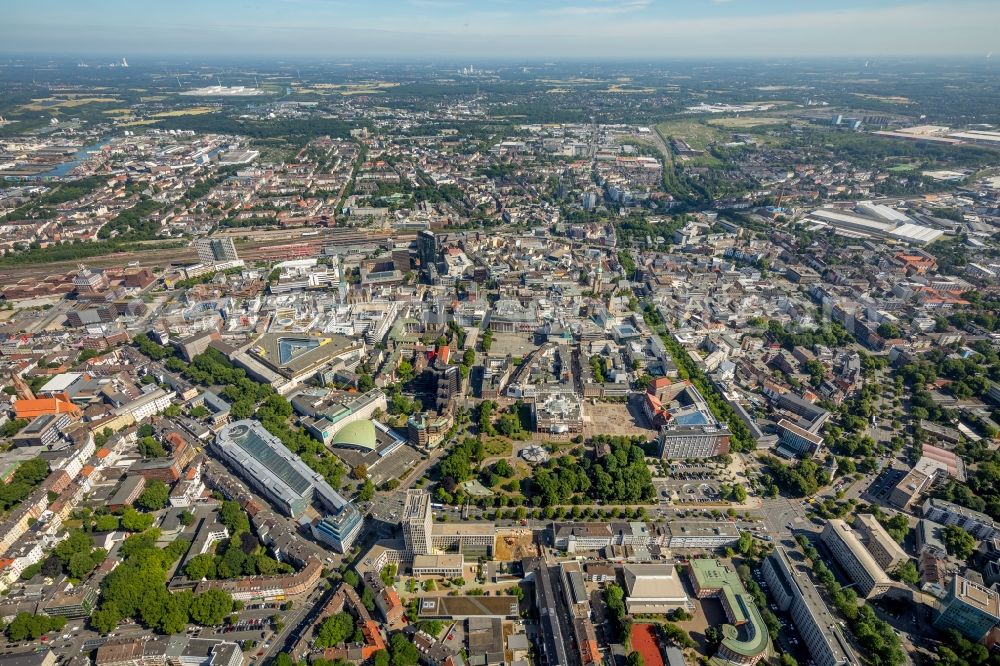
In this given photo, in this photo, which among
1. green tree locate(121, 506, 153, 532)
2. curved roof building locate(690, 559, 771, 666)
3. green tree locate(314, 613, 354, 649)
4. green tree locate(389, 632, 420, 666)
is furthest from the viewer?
green tree locate(121, 506, 153, 532)

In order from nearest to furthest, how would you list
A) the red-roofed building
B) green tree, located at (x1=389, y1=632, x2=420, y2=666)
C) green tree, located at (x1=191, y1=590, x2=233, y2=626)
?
green tree, located at (x1=389, y1=632, x2=420, y2=666)
green tree, located at (x1=191, y1=590, x2=233, y2=626)
the red-roofed building

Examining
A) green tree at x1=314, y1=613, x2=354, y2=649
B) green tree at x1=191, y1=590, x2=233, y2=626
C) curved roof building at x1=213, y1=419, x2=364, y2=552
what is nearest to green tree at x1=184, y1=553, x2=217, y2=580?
green tree at x1=191, y1=590, x2=233, y2=626

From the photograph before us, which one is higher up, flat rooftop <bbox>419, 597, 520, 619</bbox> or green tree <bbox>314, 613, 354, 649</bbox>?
green tree <bbox>314, 613, 354, 649</bbox>

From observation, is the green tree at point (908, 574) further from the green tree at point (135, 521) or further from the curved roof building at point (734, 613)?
the green tree at point (135, 521)

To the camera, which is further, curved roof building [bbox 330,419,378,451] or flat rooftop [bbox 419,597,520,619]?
curved roof building [bbox 330,419,378,451]

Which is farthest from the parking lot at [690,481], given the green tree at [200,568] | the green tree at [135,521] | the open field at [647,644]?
the green tree at [135,521]

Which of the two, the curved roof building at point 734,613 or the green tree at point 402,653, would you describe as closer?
the green tree at point 402,653

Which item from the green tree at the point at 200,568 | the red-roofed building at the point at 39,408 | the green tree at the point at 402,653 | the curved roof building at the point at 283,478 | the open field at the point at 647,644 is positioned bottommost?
the open field at the point at 647,644

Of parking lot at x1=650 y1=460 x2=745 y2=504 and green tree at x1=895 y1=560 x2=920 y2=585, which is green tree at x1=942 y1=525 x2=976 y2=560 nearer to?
green tree at x1=895 y1=560 x2=920 y2=585

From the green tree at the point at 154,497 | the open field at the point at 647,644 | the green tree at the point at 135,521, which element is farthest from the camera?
the green tree at the point at 154,497

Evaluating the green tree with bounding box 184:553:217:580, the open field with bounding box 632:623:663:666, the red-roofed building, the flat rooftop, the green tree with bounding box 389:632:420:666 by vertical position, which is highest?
the red-roofed building

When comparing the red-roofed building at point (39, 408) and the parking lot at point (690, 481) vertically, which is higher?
the red-roofed building at point (39, 408)
